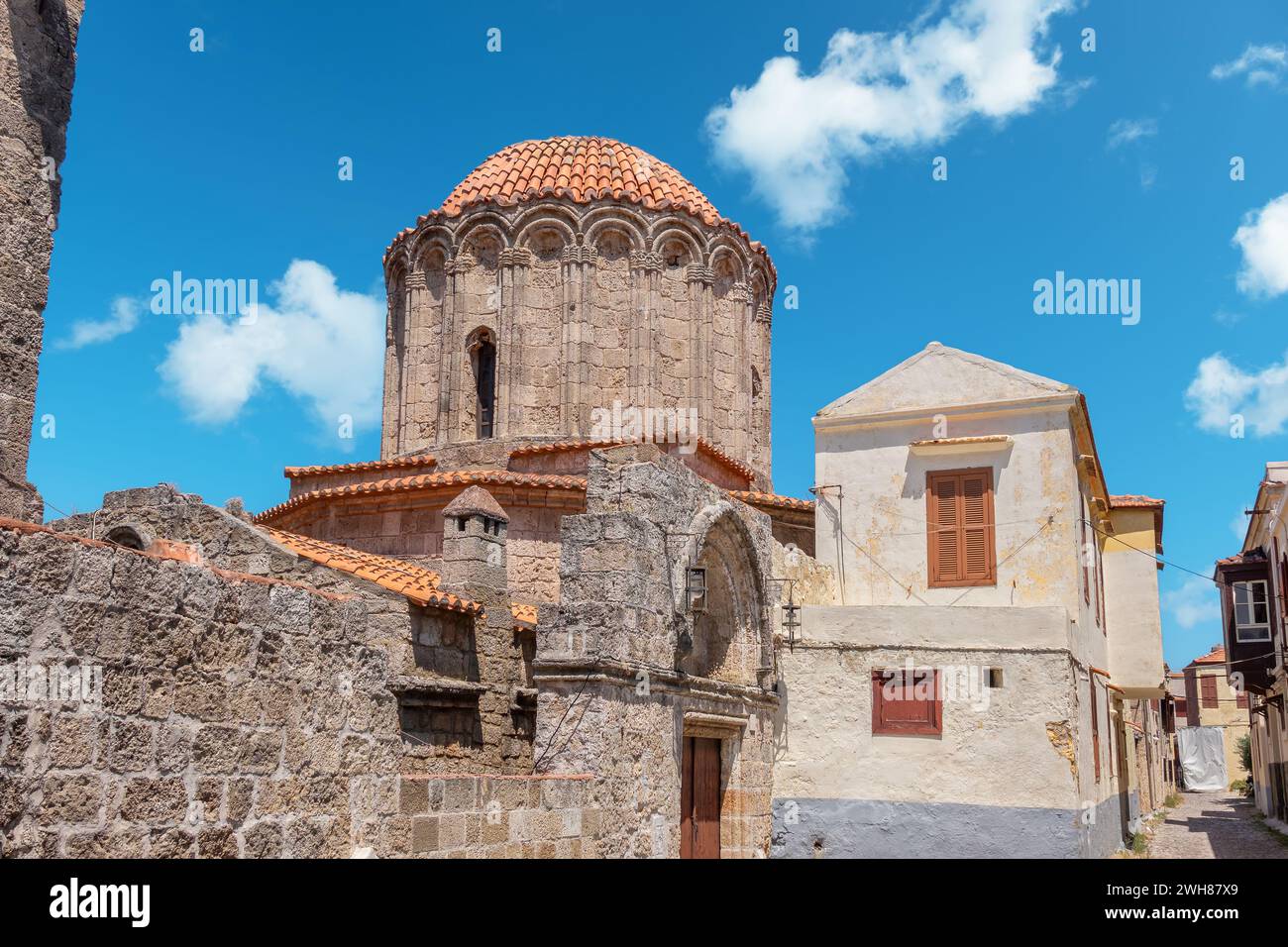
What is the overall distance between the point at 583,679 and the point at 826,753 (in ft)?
17.8

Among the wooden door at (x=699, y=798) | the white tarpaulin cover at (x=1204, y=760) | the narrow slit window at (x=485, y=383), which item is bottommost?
the white tarpaulin cover at (x=1204, y=760)

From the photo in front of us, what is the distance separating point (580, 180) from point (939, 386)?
7.52 meters

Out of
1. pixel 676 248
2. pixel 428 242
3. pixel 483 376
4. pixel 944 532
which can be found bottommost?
pixel 944 532

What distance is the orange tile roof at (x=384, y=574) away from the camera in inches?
464

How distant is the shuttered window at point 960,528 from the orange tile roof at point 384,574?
20.3 ft

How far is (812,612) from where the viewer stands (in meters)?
14.6

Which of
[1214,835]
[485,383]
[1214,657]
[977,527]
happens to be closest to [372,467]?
[485,383]

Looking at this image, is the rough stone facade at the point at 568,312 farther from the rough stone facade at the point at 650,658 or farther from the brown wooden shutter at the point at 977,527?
the rough stone facade at the point at 650,658

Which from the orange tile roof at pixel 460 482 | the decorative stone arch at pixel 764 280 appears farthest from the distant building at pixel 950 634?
the decorative stone arch at pixel 764 280

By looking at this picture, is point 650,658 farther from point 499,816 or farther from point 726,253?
point 726,253

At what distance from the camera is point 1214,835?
73.3 feet
